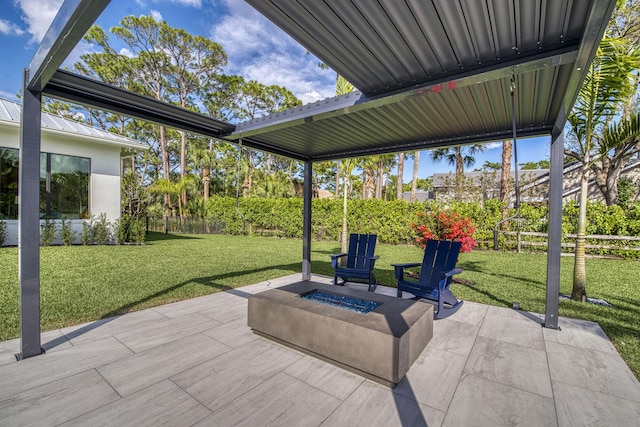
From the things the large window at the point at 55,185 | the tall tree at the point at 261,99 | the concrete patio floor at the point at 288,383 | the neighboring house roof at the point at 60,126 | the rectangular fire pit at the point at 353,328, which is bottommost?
the concrete patio floor at the point at 288,383

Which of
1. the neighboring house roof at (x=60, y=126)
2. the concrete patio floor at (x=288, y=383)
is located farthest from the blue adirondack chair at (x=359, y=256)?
the neighboring house roof at (x=60, y=126)

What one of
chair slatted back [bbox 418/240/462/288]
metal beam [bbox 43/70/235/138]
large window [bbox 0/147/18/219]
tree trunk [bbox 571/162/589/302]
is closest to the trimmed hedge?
tree trunk [bbox 571/162/589/302]

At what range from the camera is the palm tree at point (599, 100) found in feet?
14.3

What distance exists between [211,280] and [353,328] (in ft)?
14.8

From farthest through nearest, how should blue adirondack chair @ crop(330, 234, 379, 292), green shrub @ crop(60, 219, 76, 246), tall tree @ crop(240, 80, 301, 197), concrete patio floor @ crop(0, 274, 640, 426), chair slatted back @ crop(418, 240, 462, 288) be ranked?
tall tree @ crop(240, 80, 301, 197)
green shrub @ crop(60, 219, 76, 246)
blue adirondack chair @ crop(330, 234, 379, 292)
chair slatted back @ crop(418, 240, 462, 288)
concrete patio floor @ crop(0, 274, 640, 426)

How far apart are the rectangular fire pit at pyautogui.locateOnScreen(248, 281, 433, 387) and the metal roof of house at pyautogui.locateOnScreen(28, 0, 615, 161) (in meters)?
2.13

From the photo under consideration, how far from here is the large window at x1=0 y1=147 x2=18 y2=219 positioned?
922 centimetres

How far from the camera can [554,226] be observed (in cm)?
377

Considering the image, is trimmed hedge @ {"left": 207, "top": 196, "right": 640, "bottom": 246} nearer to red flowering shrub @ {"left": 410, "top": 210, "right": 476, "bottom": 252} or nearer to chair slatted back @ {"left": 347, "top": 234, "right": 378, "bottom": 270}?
red flowering shrub @ {"left": 410, "top": 210, "right": 476, "bottom": 252}

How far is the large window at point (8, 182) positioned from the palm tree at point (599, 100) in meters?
14.6

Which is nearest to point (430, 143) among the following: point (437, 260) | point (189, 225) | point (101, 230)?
point (437, 260)

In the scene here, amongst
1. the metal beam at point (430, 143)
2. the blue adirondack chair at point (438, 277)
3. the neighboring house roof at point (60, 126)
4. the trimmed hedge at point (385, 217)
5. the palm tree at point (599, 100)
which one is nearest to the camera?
the metal beam at point (430, 143)

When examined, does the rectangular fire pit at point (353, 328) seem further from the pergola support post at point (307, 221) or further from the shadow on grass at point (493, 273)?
the shadow on grass at point (493, 273)

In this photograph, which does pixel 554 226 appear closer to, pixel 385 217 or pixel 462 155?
pixel 385 217
